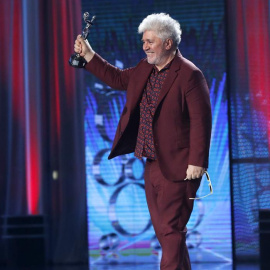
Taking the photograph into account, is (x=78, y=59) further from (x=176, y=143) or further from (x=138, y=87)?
(x=176, y=143)

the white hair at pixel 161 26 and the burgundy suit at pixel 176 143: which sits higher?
the white hair at pixel 161 26

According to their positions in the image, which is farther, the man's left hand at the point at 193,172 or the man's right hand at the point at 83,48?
Result: the man's right hand at the point at 83,48

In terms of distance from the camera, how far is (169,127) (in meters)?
2.89

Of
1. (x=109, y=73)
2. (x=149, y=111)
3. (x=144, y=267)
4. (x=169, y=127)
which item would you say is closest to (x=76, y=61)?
(x=109, y=73)

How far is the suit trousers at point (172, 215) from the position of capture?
9.44ft

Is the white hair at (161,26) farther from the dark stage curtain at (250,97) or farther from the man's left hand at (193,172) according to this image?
the dark stage curtain at (250,97)

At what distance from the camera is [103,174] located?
15.3ft

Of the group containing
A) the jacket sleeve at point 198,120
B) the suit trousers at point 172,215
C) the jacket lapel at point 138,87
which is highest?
the jacket lapel at point 138,87

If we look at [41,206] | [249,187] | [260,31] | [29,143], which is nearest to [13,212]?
[41,206]

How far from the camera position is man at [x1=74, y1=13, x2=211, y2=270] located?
9.29ft

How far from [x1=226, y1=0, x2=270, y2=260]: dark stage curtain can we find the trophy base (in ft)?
5.07

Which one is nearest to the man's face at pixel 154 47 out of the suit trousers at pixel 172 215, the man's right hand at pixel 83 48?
the man's right hand at pixel 83 48

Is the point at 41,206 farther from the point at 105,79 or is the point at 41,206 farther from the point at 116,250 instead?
the point at 105,79

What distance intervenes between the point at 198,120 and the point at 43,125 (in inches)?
78.6
